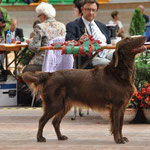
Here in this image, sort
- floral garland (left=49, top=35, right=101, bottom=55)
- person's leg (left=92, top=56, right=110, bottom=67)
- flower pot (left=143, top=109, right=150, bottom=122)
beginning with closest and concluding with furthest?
Answer: flower pot (left=143, top=109, right=150, bottom=122), floral garland (left=49, top=35, right=101, bottom=55), person's leg (left=92, top=56, right=110, bottom=67)

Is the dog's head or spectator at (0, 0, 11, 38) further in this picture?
spectator at (0, 0, 11, 38)

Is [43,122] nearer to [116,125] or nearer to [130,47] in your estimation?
[116,125]

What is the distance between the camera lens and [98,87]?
5.86 meters

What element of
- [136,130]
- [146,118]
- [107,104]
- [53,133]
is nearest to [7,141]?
[53,133]

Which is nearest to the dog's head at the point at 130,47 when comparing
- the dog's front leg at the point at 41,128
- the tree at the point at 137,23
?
the dog's front leg at the point at 41,128

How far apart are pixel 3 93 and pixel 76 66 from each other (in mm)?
1829

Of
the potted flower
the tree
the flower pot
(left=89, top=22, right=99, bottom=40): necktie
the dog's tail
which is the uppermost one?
the tree

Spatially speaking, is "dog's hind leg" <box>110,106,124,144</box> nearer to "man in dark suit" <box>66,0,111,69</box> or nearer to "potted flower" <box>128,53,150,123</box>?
"potted flower" <box>128,53,150,123</box>

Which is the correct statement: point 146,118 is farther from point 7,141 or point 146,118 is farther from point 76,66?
point 7,141

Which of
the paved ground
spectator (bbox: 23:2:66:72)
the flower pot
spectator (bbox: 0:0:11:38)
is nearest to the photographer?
the paved ground

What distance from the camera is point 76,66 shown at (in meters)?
8.14

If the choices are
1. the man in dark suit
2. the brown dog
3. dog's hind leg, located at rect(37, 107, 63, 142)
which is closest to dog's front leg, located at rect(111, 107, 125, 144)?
the brown dog

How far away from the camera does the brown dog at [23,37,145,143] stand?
19.0 ft

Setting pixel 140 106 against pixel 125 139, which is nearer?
pixel 125 139
